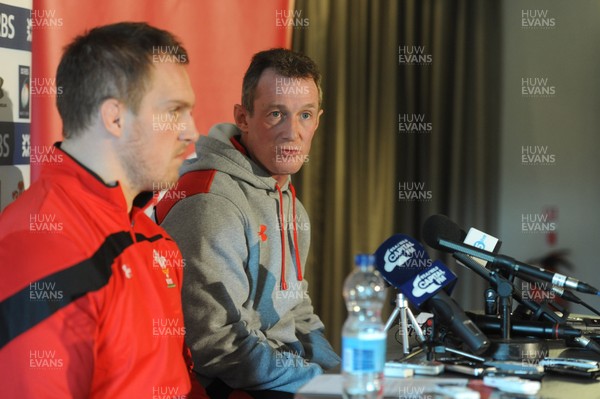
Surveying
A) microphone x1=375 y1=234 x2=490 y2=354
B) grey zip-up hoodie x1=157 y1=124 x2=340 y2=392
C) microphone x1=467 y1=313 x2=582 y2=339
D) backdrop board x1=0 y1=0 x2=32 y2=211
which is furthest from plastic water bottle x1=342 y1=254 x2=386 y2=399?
backdrop board x1=0 y1=0 x2=32 y2=211

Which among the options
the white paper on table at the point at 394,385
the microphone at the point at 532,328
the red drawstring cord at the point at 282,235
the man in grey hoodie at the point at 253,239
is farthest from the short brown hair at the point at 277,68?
the white paper on table at the point at 394,385

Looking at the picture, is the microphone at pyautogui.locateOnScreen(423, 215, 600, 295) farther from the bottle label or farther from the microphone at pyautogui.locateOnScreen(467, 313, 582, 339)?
the bottle label

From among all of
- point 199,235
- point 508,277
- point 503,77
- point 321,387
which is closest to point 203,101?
point 199,235

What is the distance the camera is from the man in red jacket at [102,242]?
1522 millimetres

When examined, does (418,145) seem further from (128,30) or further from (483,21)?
(128,30)

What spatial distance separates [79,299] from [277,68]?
4.02ft

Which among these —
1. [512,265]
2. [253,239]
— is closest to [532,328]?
[512,265]

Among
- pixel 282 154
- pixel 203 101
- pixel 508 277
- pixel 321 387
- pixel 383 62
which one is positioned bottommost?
pixel 321 387

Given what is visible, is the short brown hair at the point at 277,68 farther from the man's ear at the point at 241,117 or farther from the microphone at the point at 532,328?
the microphone at the point at 532,328

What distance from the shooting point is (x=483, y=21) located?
3.97 m

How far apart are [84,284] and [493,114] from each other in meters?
2.84

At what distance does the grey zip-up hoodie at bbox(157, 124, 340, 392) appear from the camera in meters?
2.21

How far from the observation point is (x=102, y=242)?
1.68 m

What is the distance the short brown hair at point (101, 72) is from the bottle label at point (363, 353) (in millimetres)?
742
